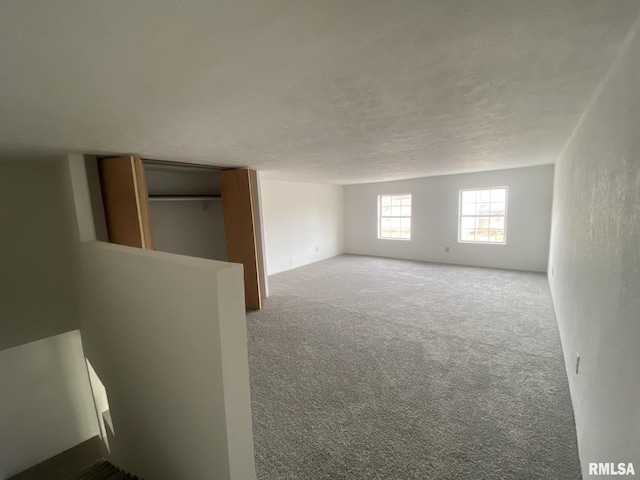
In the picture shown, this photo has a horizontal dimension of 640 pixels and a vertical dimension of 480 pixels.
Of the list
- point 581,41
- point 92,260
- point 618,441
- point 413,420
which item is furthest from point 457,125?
point 92,260

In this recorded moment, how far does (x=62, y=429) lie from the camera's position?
3.75m

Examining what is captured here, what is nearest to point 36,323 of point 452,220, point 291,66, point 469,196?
point 291,66

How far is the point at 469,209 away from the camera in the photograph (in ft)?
19.6

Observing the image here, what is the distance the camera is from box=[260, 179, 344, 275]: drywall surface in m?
5.75

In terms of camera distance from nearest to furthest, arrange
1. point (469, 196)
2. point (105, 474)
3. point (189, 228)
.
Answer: point (105, 474), point (189, 228), point (469, 196)

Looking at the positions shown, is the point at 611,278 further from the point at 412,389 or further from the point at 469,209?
the point at 469,209

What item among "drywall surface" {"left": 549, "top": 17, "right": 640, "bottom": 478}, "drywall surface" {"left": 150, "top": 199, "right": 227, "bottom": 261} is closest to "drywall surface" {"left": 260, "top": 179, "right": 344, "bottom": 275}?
"drywall surface" {"left": 150, "top": 199, "right": 227, "bottom": 261}

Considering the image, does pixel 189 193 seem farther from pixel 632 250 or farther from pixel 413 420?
pixel 632 250

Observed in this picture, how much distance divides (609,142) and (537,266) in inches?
194

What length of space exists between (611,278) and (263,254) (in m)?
3.81

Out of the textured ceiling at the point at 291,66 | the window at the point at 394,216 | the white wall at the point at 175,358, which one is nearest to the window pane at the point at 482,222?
the window at the point at 394,216

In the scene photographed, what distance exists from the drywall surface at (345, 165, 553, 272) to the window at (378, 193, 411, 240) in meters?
0.15

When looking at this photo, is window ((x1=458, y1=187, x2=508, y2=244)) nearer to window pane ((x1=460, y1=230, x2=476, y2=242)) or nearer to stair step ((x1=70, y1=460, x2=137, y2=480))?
window pane ((x1=460, y1=230, x2=476, y2=242))

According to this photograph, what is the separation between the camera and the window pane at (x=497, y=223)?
5.60 meters
